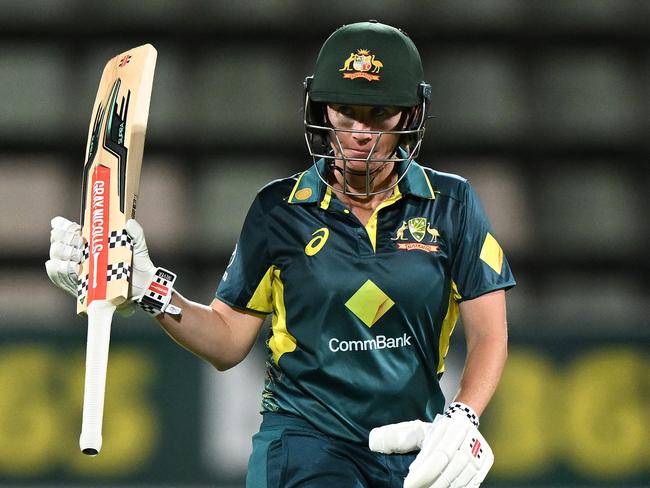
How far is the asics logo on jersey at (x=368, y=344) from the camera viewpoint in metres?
2.76

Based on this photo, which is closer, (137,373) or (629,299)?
(137,373)

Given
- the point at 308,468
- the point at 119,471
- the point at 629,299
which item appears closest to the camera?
the point at 308,468

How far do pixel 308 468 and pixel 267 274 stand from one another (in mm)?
459

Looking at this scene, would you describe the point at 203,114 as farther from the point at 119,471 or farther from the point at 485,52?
the point at 119,471

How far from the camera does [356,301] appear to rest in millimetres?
2771

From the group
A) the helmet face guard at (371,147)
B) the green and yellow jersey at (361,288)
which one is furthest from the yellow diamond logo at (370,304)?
the helmet face guard at (371,147)

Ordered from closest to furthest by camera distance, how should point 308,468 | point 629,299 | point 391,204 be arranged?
1. point 308,468
2. point 391,204
3. point 629,299

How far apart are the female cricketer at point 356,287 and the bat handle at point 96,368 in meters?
0.09

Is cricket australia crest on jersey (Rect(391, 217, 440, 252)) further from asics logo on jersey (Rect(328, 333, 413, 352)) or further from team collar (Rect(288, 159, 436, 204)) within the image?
asics logo on jersey (Rect(328, 333, 413, 352))

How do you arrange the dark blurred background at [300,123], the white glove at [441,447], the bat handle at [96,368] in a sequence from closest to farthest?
1. the white glove at [441,447]
2. the bat handle at [96,368]
3. the dark blurred background at [300,123]

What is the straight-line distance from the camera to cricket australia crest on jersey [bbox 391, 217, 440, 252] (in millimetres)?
2818

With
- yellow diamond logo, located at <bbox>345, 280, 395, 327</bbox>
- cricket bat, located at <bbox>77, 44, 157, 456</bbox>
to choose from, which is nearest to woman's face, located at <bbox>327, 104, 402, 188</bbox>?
yellow diamond logo, located at <bbox>345, 280, 395, 327</bbox>

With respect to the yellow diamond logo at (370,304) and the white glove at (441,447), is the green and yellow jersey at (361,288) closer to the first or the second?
the yellow diamond logo at (370,304)

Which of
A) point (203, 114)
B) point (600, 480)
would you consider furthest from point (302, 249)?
point (203, 114)
